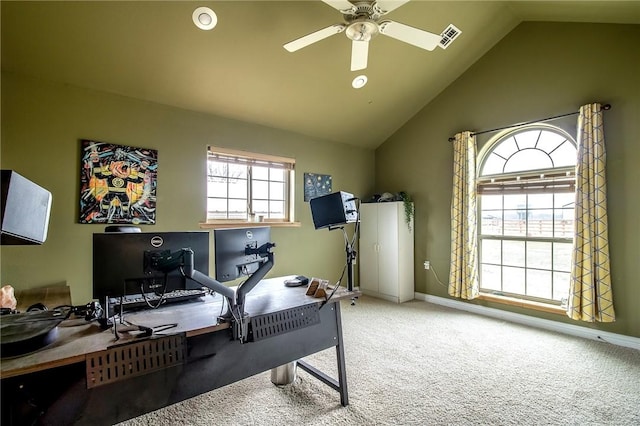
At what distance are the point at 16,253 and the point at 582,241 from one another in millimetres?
4975

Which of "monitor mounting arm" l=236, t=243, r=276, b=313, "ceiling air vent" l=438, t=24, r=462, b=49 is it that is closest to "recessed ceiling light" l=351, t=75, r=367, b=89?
"ceiling air vent" l=438, t=24, r=462, b=49

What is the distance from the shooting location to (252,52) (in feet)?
9.39

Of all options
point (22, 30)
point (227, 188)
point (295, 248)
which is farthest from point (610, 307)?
point (22, 30)

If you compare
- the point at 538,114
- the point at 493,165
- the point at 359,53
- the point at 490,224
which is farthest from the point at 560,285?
the point at 359,53

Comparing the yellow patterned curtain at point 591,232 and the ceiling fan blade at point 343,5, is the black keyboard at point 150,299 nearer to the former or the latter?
the ceiling fan blade at point 343,5

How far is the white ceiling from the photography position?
233 centimetres

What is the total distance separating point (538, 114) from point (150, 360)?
4104mm

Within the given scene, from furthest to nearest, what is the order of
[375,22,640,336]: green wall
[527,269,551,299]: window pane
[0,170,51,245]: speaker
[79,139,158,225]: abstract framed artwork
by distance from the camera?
[527,269,551,299]: window pane < [375,22,640,336]: green wall < [79,139,158,225]: abstract framed artwork < [0,170,51,245]: speaker

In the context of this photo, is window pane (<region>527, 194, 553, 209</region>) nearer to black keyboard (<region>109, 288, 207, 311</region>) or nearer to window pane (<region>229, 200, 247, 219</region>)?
window pane (<region>229, 200, 247, 219</region>)

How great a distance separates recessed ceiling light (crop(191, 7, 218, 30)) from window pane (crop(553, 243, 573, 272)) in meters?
4.05

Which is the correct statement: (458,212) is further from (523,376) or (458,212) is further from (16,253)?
(16,253)

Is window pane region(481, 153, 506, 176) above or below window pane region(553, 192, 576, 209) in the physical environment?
above

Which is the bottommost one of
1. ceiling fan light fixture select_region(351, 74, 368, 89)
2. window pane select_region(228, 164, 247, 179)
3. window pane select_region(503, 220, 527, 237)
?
window pane select_region(503, 220, 527, 237)

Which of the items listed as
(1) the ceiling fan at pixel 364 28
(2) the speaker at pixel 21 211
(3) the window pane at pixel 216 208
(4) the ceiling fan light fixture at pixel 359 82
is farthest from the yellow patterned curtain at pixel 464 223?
(2) the speaker at pixel 21 211
